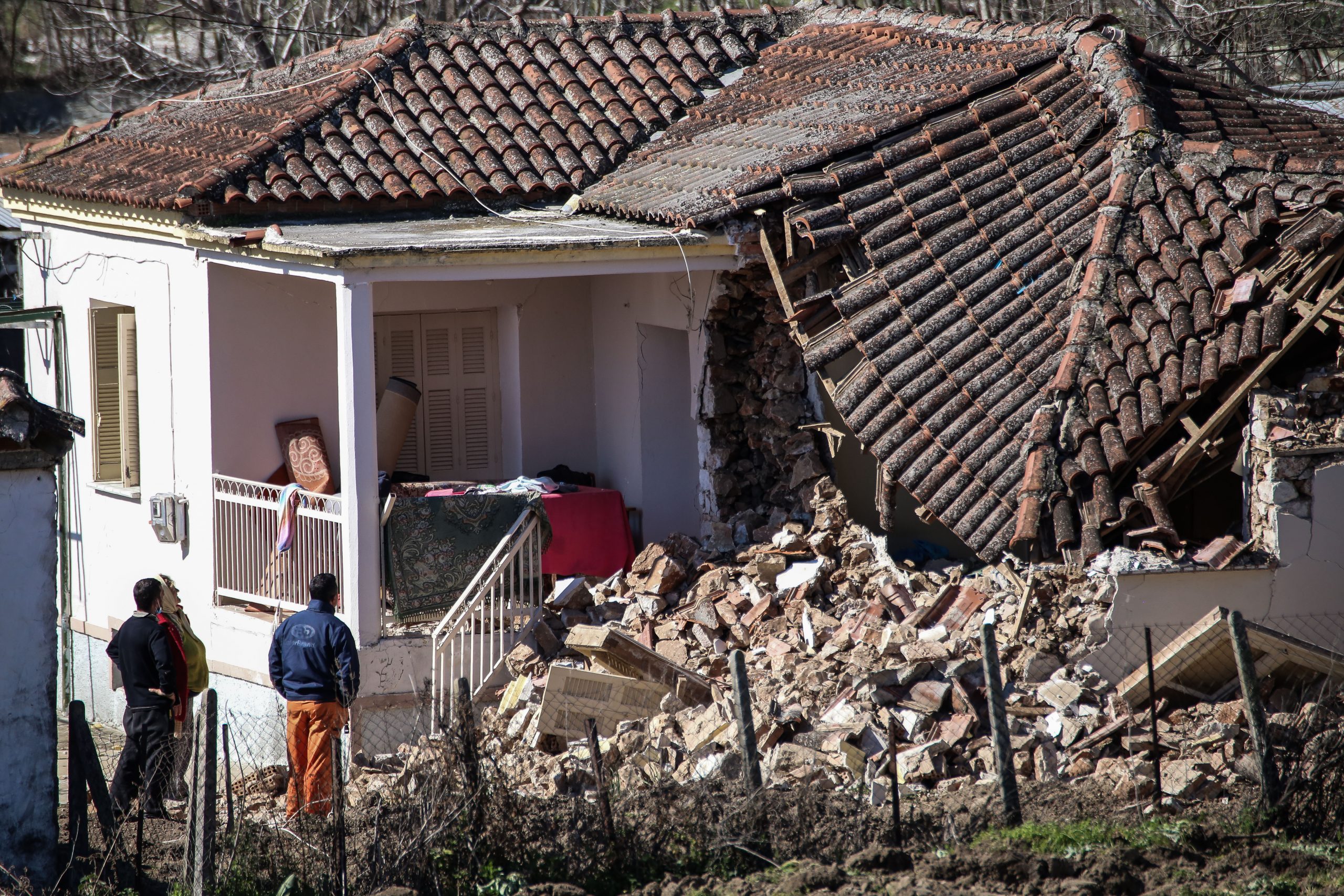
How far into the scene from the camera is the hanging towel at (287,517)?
33.9 ft

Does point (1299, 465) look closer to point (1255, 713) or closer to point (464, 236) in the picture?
point (1255, 713)

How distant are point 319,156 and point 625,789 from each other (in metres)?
6.43

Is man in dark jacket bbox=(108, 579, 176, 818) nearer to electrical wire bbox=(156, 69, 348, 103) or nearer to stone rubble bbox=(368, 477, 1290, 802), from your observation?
stone rubble bbox=(368, 477, 1290, 802)

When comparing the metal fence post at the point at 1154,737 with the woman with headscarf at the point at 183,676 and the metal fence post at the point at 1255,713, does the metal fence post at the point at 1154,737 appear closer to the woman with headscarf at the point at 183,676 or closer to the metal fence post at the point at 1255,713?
the metal fence post at the point at 1255,713

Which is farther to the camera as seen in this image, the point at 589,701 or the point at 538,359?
the point at 538,359

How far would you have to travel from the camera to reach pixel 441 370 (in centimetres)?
1253

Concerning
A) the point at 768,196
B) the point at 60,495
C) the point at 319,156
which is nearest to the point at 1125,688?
the point at 768,196

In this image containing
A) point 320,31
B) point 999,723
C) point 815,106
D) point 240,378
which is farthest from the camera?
point 320,31

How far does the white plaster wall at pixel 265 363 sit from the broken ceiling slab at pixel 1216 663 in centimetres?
625

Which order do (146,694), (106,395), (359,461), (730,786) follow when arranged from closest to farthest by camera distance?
(730,786) → (146,694) → (359,461) → (106,395)

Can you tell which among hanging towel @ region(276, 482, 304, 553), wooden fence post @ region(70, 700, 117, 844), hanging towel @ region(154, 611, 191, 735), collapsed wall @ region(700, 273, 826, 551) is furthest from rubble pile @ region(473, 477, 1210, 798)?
wooden fence post @ region(70, 700, 117, 844)

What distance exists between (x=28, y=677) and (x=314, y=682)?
74.9 inches

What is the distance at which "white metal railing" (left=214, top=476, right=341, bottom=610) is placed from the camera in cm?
1016

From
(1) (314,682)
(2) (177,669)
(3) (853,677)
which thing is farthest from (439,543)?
(3) (853,677)
